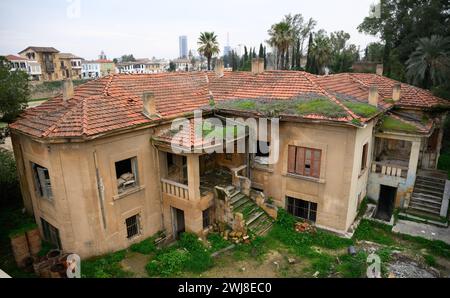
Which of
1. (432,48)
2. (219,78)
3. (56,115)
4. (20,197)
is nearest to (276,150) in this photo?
(219,78)

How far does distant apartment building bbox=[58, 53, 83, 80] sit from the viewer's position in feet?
293

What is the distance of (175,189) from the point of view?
614 inches

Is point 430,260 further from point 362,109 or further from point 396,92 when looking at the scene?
point 396,92

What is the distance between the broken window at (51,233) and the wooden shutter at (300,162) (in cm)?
1262

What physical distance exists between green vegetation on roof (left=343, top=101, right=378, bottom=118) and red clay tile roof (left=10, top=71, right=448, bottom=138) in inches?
18.0

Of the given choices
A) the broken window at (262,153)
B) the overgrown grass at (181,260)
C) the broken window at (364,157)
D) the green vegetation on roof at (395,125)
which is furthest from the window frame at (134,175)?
the green vegetation on roof at (395,125)

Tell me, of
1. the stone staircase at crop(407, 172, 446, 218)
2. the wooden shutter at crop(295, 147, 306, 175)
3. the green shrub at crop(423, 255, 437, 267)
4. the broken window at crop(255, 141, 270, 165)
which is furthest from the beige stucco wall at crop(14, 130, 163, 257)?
the stone staircase at crop(407, 172, 446, 218)

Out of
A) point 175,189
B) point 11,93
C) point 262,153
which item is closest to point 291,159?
point 262,153

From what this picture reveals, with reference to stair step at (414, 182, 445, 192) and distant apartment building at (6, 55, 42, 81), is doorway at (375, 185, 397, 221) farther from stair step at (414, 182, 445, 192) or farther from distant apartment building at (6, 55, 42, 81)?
distant apartment building at (6, 55, 42, 81)

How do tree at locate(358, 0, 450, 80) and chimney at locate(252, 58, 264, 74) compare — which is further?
tree at locate(358, 0, 450, 80)

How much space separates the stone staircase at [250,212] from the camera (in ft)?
52.8

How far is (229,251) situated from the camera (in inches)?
587

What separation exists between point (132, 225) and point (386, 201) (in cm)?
1620
